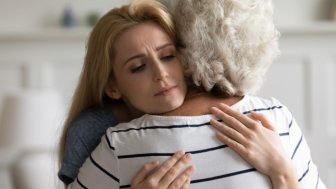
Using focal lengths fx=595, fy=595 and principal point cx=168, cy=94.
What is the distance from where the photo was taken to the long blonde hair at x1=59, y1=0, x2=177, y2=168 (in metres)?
1.32

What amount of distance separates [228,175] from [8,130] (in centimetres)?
163

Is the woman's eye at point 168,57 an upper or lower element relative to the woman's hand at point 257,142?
upper

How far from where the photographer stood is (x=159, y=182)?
1.22 meters

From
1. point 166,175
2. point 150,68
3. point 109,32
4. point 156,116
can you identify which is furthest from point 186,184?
point 109,32

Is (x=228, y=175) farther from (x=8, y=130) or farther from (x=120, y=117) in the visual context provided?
(x=8, y=130)

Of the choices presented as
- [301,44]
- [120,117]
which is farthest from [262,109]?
[301,44]

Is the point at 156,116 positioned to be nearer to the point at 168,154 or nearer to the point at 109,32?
the point at 168,154

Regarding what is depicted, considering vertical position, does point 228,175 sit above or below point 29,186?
above

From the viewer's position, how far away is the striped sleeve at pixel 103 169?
48.5 inches

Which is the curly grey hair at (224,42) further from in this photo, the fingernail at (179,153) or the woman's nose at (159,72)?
the fingernail at (179,153)

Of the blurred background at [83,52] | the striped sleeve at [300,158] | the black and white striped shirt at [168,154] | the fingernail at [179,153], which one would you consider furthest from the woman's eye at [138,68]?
the blurred background at [83,52]

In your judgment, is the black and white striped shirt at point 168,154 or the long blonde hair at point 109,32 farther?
the long blonde hair at point 109,32

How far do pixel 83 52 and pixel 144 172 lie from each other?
6.81 ft

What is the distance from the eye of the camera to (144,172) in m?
1.21
